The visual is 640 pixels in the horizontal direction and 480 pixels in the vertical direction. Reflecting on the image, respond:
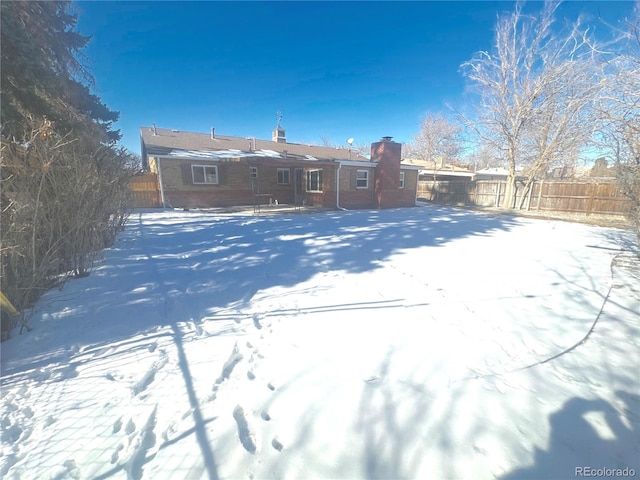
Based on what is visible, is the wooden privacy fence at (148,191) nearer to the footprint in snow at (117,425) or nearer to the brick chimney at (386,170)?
the brick chimney at (386,170)

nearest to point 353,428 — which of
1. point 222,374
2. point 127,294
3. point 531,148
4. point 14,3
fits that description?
point 222,374

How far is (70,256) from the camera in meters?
3.92

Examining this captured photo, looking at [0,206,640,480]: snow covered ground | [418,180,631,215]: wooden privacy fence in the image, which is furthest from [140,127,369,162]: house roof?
[0,206,640,480]: snow covered ground

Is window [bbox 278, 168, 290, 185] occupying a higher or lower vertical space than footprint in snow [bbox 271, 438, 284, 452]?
higher

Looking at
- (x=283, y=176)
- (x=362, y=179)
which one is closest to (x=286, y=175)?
(x=283, y=176)

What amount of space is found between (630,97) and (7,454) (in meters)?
8.79

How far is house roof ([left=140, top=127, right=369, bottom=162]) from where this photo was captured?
1381cm

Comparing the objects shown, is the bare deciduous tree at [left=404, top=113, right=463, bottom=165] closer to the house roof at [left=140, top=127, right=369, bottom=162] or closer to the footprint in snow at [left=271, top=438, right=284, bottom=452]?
the house roof at [left=140, top=127, right=369, bottom=162]

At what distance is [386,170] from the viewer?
53.1 ft

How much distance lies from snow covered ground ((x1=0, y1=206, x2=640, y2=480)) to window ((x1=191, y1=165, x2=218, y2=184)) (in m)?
10.4

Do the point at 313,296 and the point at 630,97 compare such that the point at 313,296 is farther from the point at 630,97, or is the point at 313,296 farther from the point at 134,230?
the point at 134,230

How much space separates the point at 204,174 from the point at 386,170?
35.1ft

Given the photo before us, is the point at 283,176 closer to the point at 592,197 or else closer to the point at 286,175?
the point at 286,175

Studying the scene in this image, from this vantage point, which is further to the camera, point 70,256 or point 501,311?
point 70,256
